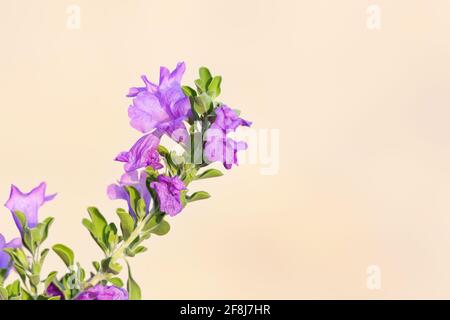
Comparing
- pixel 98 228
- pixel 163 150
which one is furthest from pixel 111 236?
pixel 163 150

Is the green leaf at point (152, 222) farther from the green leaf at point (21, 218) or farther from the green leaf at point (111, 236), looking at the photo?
the green leaf at point (21, 218)

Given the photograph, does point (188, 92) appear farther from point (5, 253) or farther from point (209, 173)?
point (5, 253)

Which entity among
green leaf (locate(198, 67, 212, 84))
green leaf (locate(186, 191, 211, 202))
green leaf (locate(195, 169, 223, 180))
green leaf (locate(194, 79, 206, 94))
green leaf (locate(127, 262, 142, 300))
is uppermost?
green leaf (locate(198, 67, 212, 84))

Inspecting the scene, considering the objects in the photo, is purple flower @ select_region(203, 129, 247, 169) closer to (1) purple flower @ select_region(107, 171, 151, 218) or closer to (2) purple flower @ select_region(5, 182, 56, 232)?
(1) purple flower @ select_region(107, 171, 151, 218)

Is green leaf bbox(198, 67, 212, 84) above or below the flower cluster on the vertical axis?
above

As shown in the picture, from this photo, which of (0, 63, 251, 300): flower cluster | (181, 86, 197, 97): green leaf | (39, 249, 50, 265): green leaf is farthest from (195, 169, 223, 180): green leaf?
(39, 249, 50, 265): green leaf
